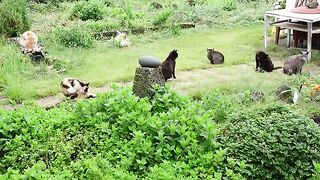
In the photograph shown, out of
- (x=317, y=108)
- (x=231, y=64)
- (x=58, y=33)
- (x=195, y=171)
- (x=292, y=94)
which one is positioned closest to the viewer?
(x=195, y=171)

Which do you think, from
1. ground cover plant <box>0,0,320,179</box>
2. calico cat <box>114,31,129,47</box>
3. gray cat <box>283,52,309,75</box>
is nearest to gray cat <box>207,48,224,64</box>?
gray cat <box>283,52,309,75</box>

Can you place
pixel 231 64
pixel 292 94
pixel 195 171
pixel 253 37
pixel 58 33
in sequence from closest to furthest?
pixel 195 171
pixel 292 94
pixel 231 64
pixel 58 33
pixel 253 37

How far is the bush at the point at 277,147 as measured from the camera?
384 cm

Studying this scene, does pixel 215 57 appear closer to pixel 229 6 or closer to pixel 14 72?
pixel 14 72

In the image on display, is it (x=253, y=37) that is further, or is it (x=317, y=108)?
(x=253, y=37)

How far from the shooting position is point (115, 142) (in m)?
4.07

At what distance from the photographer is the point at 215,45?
10359mm

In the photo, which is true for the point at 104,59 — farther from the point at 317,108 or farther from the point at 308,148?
the point at 308,148

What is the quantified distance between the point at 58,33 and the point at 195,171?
23.1 ft

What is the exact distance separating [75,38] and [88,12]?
2.48 metres

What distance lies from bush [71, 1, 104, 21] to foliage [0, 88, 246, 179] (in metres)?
7.84

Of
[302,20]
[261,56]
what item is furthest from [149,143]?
[302,20]

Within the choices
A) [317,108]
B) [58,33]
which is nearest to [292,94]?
[317,108]

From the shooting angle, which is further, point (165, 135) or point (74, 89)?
point (74, 89)
